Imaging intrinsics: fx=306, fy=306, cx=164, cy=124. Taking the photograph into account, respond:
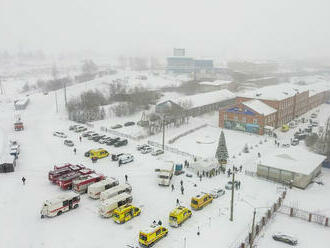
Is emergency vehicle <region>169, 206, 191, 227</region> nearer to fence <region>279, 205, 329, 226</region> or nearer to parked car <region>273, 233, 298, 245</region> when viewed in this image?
parked car <region>273, 233, 298, 245</region>

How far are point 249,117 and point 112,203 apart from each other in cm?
3415

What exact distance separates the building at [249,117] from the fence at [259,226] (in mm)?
24287

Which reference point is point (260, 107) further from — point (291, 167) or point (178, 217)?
point (178, 217)

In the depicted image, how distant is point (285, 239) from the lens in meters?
20.9

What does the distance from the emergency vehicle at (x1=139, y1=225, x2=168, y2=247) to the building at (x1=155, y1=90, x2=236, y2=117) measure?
36.6 meters

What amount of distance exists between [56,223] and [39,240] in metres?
2.15

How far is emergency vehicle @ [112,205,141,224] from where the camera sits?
22.1 meters

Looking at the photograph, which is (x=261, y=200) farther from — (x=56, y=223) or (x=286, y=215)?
(x=56, y=223)

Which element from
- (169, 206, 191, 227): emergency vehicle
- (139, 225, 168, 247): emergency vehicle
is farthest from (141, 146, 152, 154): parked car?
(139, 225, 168, 247): emergency vehicle

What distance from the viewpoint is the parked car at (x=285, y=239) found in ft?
68.2

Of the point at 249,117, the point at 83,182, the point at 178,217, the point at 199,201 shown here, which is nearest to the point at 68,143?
the point at 83,182

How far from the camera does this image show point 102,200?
2458cm

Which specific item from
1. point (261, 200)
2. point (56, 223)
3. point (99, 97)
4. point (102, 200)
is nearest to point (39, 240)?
point (56, 223)

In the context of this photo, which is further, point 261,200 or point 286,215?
point 261,200
